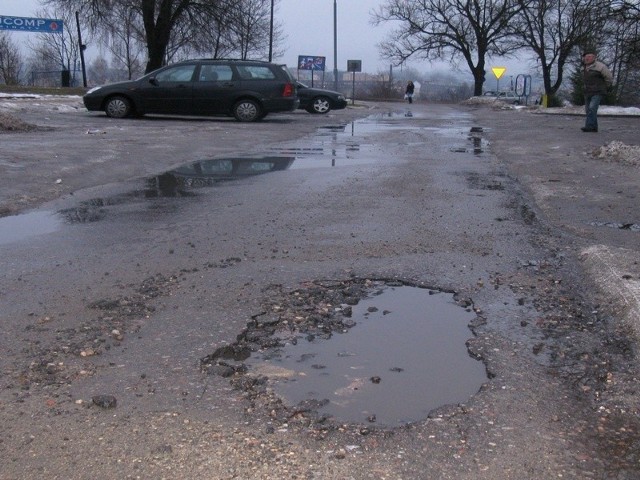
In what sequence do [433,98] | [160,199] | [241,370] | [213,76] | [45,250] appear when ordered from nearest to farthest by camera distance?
[241,370]
[45,250]
[160,199]
[213,76]
[433,98]

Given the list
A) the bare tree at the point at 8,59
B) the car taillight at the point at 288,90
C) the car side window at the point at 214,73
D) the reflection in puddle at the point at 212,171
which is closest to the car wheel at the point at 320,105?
the car taillight at the point at 288,90

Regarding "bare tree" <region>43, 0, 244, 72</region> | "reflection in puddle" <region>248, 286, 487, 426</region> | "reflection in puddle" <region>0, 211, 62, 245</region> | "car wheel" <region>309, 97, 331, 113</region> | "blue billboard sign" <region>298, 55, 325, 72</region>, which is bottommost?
"reflection in puddle" <region>248, 286, 487, 426</region>

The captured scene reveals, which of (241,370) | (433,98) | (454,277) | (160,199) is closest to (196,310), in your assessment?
(241,370)

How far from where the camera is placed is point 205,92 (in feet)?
62.7

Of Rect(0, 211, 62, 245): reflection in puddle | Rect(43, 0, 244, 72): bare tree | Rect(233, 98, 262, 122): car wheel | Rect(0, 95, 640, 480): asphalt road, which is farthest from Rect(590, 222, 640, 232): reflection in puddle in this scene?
Rect(43, 0, 244, 72): bare tree

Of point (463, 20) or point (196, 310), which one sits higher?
point (463, 20)

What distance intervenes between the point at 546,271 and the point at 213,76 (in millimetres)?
15093

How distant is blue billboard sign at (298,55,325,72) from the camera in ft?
125

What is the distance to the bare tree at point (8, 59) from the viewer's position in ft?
Answer: 208

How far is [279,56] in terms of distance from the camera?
5709 cm

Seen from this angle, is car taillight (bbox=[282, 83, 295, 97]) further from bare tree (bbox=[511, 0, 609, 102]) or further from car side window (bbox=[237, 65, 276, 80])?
bare tree (bbox=[511, 0, 609, 102])

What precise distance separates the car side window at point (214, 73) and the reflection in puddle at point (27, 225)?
1242cm

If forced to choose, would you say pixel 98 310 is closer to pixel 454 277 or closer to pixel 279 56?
pixel 454 277

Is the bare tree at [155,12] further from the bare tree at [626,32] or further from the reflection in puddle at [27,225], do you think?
the reflection in puddle at [27,225]
